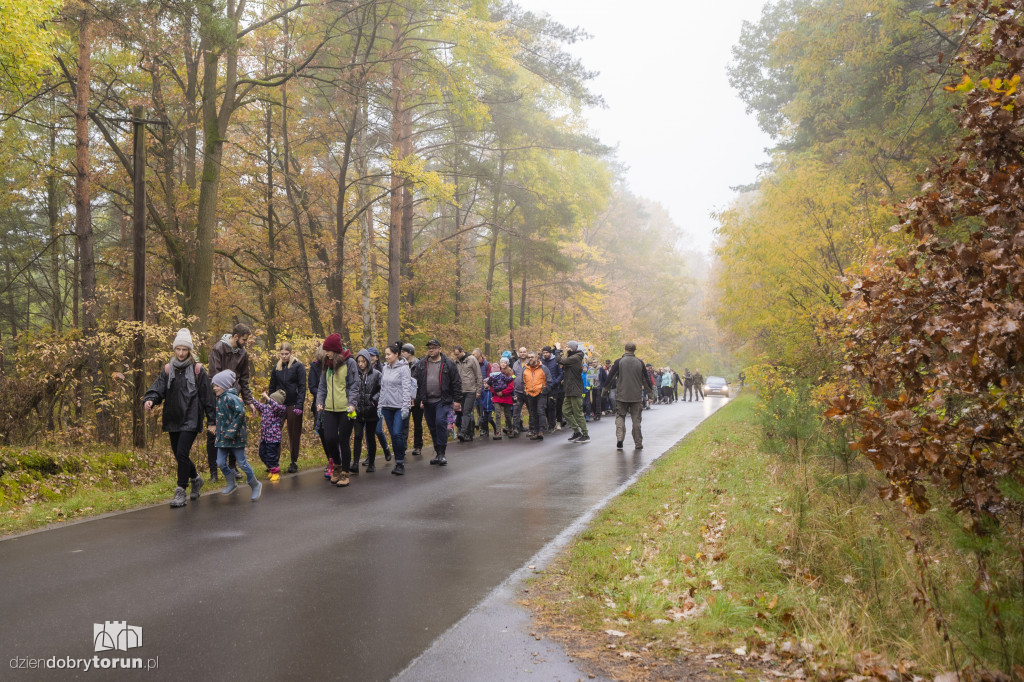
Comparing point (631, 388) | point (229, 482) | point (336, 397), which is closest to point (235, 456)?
point (229, 482)

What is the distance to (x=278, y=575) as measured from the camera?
6195 mm

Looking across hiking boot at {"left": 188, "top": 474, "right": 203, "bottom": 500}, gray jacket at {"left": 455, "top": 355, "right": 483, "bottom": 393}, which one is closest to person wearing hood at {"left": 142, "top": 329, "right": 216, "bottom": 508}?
hiking boot at {"left": 188, "top": 474, "right": 203, "bottom": 500}

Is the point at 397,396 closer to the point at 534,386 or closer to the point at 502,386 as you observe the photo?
the point at 534,386

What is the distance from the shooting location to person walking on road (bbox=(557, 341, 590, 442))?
17.8 metres

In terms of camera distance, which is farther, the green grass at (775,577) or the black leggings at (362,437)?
the black leggings at (362,437)

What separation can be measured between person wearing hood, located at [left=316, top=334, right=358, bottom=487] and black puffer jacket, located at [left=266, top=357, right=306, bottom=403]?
98 centimetres

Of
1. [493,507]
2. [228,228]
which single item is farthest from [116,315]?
[493,507]

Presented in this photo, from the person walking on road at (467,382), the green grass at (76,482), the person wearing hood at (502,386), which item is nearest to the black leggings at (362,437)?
the green grass at (76,482)

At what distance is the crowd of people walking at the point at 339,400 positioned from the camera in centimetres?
947

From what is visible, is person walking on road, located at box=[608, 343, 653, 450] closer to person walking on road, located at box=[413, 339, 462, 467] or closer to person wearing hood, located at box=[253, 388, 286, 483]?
person walking on road, located at box=[413, 339, 462, 467]

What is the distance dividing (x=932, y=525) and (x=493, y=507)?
4.68 meters

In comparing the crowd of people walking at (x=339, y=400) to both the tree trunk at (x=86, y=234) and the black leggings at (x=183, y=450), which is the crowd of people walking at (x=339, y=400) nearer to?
the black leggings at (x=183, y=450)

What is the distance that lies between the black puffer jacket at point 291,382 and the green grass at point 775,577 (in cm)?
579

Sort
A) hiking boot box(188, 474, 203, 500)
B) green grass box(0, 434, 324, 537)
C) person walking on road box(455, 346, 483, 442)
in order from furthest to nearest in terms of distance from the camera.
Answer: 1. person walking on road box(455, 346, 483, 442)
2. hiking boot box(188, 474, 203, 500)
3. green grass box(0, 434, 324, 537)
